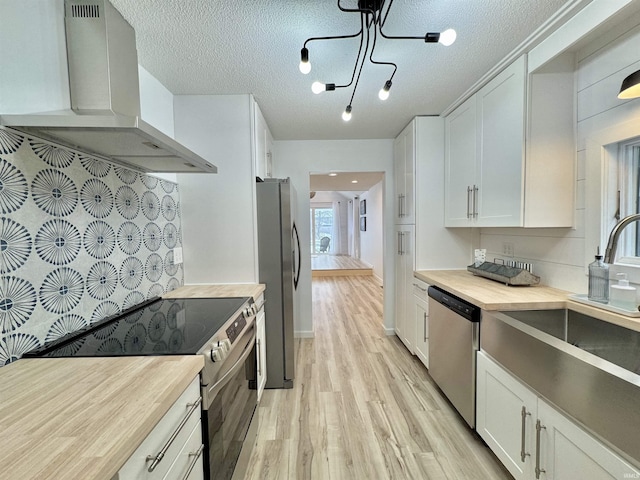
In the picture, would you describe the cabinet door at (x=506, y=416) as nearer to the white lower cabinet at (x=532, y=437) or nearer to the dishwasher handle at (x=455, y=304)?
the white lower cabinet at (x=532, y=437)

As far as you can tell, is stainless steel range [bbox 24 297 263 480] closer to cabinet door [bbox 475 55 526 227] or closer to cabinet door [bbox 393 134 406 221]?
cabinet door [bbox 475 55 526 227]

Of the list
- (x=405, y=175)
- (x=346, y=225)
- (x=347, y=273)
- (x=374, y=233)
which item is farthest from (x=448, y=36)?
(x=346, y=225)

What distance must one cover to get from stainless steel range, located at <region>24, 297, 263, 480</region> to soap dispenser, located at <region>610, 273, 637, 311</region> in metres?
1.82

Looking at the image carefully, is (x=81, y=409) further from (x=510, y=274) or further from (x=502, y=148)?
(x=502, y=148)

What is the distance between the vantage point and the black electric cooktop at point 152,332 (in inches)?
41.8

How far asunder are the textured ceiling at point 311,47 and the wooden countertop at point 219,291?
152 cm

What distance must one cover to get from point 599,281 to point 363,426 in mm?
1634

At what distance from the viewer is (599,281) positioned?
4.69 feet

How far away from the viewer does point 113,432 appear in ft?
2.07

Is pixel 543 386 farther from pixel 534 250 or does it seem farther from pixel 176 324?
pixel 176 324

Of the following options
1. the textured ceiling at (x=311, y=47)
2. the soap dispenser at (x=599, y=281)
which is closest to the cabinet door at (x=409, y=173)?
Result: the textured ceiling at (x=311, y=47)

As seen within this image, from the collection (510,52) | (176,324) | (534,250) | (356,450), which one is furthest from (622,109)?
(176,324)

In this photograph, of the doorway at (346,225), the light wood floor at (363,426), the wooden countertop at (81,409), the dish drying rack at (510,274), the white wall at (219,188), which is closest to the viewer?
the wooden countertop at (81,409)

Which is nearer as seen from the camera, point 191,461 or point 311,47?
point 191,461
